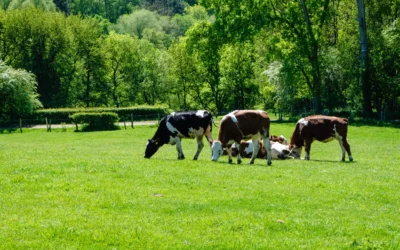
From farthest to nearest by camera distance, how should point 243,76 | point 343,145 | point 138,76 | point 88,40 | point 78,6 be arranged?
point 78,6 < point 138,76 < point 88,40 < point 243,76 < point 343,145

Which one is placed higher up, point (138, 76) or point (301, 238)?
point (138, 76)

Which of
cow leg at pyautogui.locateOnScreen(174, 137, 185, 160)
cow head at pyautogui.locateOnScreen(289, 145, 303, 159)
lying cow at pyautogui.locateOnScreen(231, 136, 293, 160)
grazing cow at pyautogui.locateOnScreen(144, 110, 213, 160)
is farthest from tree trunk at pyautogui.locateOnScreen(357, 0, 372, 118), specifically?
cow leg at pyautogui.locateOnScreen(174, 137, 185, 160)

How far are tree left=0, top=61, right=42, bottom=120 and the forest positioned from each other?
13 cm

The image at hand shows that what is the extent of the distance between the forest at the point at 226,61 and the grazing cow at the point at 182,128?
109 ft

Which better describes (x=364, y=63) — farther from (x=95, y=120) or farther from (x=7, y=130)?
(x=7, y=130)

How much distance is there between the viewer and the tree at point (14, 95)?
59.5 m

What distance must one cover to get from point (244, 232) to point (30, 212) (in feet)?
15.5

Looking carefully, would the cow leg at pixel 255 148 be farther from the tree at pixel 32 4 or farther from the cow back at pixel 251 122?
the tree at pixel 32 4

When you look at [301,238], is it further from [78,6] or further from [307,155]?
[78,6]

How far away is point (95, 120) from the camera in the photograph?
53.1 metres

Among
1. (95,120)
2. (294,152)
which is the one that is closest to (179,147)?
(294,152)

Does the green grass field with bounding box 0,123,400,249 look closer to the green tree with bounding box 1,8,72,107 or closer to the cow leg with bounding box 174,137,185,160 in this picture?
the cow leg with bounding box 174,137,185,160

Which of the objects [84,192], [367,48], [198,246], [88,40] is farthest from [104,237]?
[88,40]

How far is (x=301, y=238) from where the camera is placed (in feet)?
30.3
